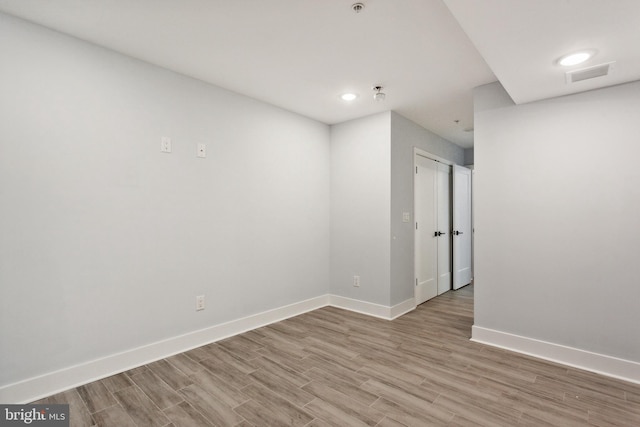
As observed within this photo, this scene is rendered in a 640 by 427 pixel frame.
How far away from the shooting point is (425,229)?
4.47 m

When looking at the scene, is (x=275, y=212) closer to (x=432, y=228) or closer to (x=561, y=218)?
(x=432, y=228)

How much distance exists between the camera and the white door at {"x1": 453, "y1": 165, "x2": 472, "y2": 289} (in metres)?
5.19

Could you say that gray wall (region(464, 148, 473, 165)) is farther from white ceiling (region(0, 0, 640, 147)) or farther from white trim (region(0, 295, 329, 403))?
white trim (region(0, 295, 329, 403))

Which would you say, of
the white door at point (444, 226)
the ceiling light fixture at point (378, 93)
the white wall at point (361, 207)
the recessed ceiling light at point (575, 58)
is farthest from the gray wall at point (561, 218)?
the white door at point (444, 226)

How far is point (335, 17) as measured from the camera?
1975 millimetres

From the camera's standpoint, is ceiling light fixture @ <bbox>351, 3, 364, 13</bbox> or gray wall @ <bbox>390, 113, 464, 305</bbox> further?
gray wall @ <bbox>390, 113, 464, 305</bbox>

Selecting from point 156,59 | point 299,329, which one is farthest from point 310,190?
point 156,59

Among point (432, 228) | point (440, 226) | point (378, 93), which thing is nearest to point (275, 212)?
point (378, 93)

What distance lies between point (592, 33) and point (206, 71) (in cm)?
276

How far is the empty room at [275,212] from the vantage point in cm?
194

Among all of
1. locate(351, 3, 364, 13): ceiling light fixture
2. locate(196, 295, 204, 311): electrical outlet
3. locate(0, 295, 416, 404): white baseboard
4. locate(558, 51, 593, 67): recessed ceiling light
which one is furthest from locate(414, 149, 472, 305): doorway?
locate(196, 295, 204, 311): electrical outlet

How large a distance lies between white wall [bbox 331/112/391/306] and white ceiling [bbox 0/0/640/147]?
0.89 m

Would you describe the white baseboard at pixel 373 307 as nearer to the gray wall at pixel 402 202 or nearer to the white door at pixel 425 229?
the gray wall at pixel 402 202

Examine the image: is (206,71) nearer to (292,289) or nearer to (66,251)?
A: (66,251)
